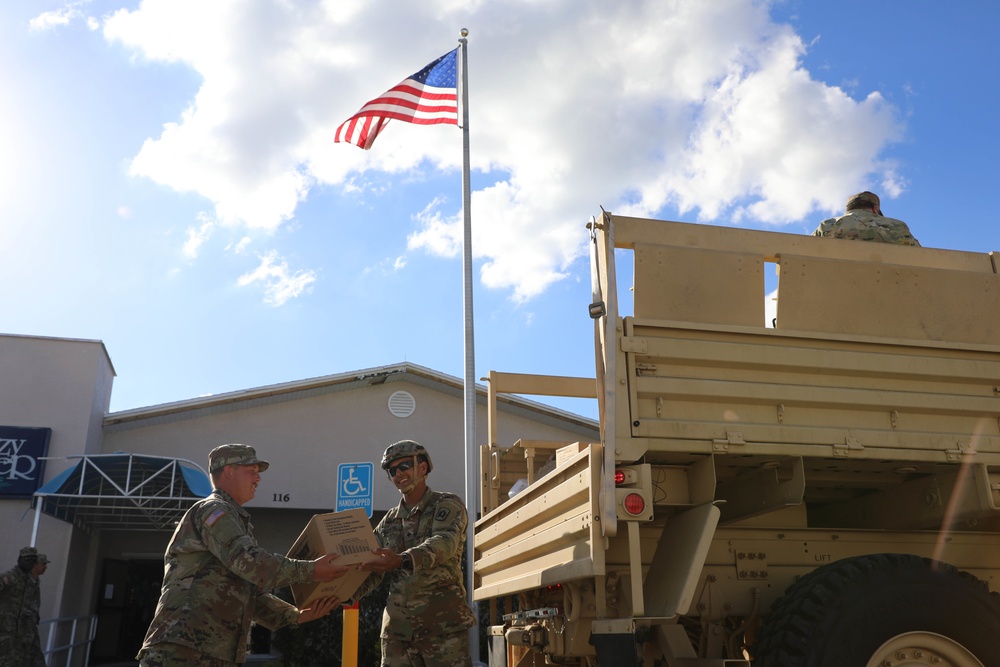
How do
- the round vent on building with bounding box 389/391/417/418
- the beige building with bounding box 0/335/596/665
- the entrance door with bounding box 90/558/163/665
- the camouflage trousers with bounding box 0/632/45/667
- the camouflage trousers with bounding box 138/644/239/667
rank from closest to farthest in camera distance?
the camouflage trousers with bounding box 138/644/239/667
the camouflage trousers with bounding box 0/632/45/667
the beige building with bounding box 0/335/596/665
the entrance door with bounding box 90/558/163/665
the round vent on building with bounding box 389/391/417/418

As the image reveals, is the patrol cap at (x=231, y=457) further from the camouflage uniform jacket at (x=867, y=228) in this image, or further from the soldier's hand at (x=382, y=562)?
the camouflage uniform jacket at (x=867, y=228)

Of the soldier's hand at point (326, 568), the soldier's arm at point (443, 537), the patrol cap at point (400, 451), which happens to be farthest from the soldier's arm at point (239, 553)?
the patrol cap at point (400, 451)

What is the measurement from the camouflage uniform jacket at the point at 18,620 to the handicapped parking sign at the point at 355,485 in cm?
495

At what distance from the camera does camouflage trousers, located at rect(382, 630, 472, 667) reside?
14.5 feet

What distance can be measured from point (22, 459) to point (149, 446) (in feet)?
6.56

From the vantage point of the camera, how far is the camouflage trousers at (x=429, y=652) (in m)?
4.41

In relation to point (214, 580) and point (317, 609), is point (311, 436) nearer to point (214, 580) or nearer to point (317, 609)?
point (317, 609)

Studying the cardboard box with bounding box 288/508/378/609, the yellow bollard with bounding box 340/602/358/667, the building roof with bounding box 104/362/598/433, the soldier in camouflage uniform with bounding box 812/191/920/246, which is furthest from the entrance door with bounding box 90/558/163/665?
the soldier in camouflage uniform with bounding box 812/191/920/246

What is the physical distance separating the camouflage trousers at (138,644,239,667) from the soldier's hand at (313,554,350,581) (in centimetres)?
61

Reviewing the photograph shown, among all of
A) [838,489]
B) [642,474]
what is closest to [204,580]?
[642,474]

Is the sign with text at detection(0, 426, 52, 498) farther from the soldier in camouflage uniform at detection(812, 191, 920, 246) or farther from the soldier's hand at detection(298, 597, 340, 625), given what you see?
the soldier in camouflage uniform at detection(812, 191, 920, 246)

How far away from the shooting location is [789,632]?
3607 mm

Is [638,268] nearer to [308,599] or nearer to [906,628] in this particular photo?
[906,628]

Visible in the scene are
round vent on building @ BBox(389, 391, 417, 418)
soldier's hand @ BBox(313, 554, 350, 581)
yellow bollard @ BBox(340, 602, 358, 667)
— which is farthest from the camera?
round vent on building @ BBox(389, 391, 417, 418)
